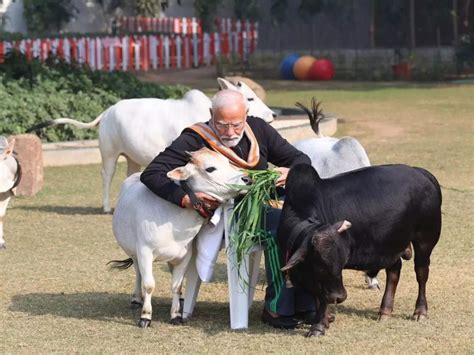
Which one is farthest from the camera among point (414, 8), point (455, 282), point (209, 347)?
point (414, 8)

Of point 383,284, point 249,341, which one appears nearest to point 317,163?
point 383,284

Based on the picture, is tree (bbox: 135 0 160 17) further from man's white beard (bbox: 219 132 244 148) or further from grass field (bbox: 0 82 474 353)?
man's white beard (bbox: 219 132 244 148)

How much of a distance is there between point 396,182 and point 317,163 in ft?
5.15

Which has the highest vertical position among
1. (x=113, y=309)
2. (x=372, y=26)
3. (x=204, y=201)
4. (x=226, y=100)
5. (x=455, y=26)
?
(x=372, y=26)

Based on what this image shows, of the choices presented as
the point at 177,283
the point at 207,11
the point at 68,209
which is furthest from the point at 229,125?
the point at 207,11

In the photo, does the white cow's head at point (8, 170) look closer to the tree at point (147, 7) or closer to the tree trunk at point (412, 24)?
the tree trunk at point (412, 24)

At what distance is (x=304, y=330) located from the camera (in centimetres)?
760

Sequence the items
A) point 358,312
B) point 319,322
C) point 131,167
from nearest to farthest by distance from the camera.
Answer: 1. point 319,322
2. point 358,312
3. point 131,167

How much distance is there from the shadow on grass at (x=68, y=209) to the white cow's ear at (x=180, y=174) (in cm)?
528

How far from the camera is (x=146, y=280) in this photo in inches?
301

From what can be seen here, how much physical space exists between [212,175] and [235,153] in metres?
0.28

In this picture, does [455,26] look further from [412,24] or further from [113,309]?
[113,309]

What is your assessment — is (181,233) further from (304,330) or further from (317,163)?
(317,163)

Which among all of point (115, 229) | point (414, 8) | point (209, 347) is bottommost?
point (209, 347)
